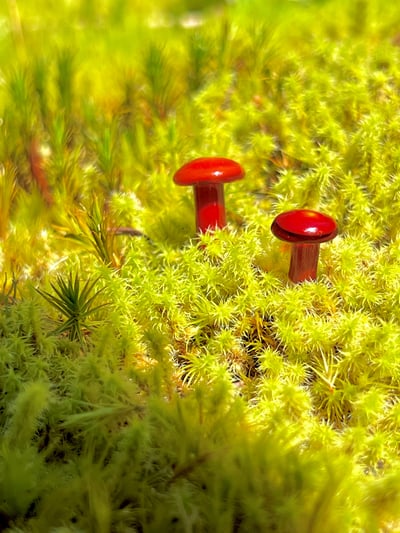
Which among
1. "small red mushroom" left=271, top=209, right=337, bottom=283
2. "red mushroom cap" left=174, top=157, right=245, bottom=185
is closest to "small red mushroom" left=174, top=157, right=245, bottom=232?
"red mushroom cap" left=174, top=157, right=245, bottom=185

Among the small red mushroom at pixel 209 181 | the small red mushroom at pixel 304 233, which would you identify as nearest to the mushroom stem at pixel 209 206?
the small red mushroom at pixel 209 181

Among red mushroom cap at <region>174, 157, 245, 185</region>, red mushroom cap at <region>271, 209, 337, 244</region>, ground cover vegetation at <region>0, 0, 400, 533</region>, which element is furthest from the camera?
red mushroom cap at <region>174, 157, 245, 185</region>

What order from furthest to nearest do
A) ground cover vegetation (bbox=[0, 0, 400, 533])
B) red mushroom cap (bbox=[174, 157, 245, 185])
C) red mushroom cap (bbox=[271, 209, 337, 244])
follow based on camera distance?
1. red mushroom cap (bbox=[174, 157, 245, 185])
2. red mushroom cap (bbox=[271, 209, 337, 244])
3. ground cover vegetation (bbox=[0, 0, 400, 533])

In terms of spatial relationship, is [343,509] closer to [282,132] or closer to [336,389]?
[336,389]

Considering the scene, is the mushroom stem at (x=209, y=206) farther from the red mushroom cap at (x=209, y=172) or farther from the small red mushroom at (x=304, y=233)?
the small red mushroom at (x=304, y=233)

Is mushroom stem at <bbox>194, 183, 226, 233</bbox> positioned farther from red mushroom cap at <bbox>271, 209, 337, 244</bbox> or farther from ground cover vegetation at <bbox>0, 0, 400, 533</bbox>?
red mushroom cap at <bbox>271, 209, 337, 244</bbox>

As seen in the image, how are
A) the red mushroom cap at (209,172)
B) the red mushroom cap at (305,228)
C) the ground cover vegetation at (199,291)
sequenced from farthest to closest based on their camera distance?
the red mushroom cap at (209,172) → the red mushroom cap at (305,228) → the ground cover vegetation at (199,291)

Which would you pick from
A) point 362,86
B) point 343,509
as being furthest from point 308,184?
point 343,509
